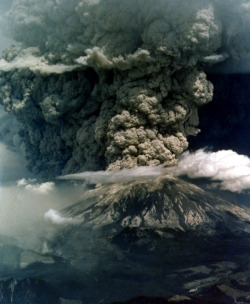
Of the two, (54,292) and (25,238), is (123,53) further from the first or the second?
(54,292)

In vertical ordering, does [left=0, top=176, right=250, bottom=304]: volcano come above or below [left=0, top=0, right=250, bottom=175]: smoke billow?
below

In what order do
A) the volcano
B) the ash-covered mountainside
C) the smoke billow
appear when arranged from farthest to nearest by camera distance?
the smoke billow, the ash-covered mountainside, the volcano

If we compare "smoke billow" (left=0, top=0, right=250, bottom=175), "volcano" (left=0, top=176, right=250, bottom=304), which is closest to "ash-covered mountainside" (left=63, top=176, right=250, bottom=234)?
"volcano" (left=0, top=176, right=250, bottom=304)

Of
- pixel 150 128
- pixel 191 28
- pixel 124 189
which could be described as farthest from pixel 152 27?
pixel 124 189

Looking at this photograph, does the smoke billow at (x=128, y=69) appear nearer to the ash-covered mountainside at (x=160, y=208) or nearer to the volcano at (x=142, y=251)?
the ash-covered mountainside at (x=160, y=208)

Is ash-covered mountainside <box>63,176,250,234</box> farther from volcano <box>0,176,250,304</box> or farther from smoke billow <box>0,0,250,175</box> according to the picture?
smoke billow <box>0,0,250,175</box>

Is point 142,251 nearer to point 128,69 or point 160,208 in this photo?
point 160,208
